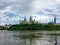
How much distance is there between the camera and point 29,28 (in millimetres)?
173125

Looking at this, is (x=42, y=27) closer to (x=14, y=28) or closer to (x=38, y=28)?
(x=38, y=28)

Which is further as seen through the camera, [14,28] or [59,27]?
[14,28]

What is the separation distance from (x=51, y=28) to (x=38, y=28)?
12468 millimetres

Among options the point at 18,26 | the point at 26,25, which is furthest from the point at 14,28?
the point at 26,25

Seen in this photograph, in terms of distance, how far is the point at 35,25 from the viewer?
170 meters

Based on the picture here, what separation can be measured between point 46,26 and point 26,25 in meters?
19.1

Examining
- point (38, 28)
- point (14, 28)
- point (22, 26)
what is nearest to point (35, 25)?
point (38, 28)

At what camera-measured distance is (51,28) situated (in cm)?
17262

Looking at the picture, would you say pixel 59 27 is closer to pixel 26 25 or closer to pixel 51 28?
pixel 51 28

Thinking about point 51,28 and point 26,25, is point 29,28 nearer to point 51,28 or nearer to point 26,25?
point 26,25

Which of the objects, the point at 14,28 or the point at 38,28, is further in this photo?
the point at 14,28

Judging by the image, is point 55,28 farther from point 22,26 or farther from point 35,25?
point 22,26

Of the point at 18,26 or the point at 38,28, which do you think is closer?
the point at 38,28

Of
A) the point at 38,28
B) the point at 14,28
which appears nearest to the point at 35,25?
the point at 38,28
